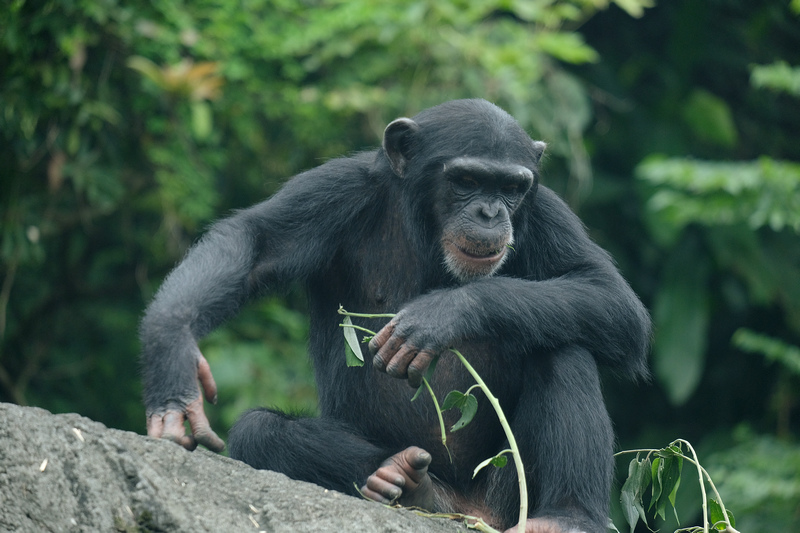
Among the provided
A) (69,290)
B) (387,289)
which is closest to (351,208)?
(387,289)

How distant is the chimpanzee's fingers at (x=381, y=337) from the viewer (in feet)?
11.7

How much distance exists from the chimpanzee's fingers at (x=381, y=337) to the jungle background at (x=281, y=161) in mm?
3192

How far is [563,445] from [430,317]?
0.75 metres

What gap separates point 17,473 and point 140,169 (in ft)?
15.8

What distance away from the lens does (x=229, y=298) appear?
395cm

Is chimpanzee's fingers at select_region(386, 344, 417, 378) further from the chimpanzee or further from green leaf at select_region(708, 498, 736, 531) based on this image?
green leaf at select_region(708, 498, 736, 531)

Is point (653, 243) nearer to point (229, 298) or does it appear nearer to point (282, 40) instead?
point (282, 40)

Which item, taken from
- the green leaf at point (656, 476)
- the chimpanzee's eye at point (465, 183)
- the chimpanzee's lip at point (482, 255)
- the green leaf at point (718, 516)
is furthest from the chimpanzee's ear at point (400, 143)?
the green leaf at point (718, 516)

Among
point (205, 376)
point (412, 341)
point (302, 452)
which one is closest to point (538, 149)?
point (412, 341)

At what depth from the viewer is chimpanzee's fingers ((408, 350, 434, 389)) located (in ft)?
11.5

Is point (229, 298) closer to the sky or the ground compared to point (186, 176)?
closer to the sky

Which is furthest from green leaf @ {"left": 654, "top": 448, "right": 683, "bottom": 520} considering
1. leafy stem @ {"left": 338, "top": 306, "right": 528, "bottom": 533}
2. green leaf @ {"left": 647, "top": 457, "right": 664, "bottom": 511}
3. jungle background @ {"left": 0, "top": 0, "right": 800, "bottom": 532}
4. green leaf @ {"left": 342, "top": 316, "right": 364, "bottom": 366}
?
jungle background @ {"left": 0, "top": 0, "right": 800, "bottom": 532}

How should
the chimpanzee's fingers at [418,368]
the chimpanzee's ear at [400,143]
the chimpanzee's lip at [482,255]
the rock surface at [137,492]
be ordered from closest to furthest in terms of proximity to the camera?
the rock surface at [137,492] → the chimpanzee's fingers at [418,368] → the chimpanzee's lip at [482,255] → the chimpanzee's ear at [400,143]

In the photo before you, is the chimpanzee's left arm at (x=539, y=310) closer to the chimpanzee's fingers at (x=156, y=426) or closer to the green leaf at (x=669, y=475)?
the green leaf at (x=669, y=475)
